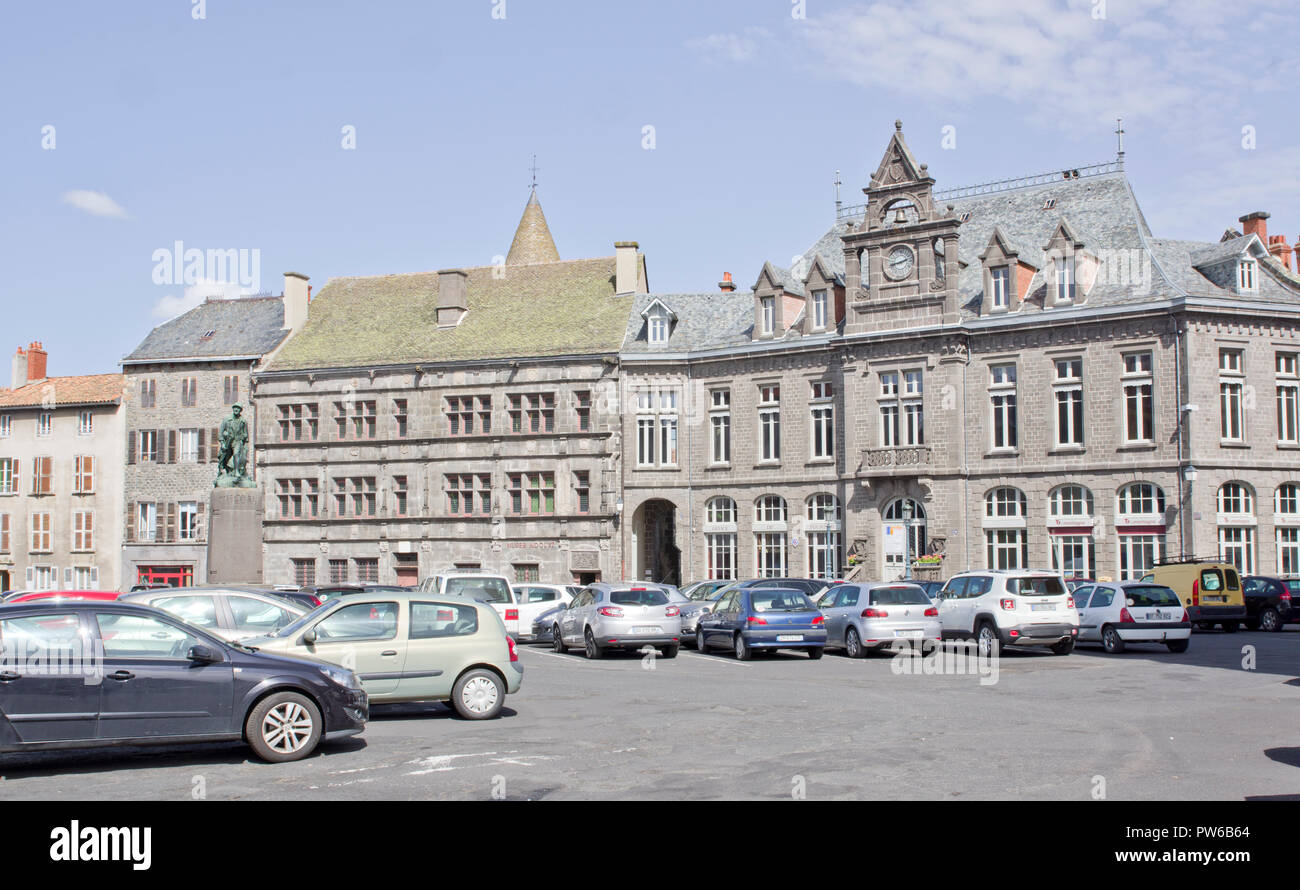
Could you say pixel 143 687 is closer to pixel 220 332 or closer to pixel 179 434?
pixel 179 434

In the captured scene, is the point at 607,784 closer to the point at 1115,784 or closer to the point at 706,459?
the point at 1115,784

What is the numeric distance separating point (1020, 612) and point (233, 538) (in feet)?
60.4

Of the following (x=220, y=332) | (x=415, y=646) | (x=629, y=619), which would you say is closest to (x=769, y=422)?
(x=629, y=619)

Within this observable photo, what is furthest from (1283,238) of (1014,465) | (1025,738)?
(1025,738)

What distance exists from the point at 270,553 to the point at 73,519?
366 inches

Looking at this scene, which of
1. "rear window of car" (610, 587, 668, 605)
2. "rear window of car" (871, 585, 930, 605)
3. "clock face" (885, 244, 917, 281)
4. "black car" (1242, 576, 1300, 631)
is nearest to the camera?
"rear window of car" (871, 585, 930, 605)

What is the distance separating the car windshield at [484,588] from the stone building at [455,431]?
1911 cm

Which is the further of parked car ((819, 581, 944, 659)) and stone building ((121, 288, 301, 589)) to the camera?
stone building ((121, 288, 301, 589))

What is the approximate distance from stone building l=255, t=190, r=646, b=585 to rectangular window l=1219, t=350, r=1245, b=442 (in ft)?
69.7

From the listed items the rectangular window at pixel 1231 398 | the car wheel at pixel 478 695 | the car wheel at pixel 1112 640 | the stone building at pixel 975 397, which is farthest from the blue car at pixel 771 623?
the rectangular window at pixel 1231 398

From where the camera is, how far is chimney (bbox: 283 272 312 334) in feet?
183

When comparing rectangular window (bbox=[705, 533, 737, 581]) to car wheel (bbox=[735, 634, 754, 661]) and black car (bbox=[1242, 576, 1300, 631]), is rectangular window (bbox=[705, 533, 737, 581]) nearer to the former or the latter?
black car (bbox=[1242, 576, 1300, 631])

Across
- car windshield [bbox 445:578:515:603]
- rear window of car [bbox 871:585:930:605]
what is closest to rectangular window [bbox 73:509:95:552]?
car windshield [bbox 445:578:515:603]
